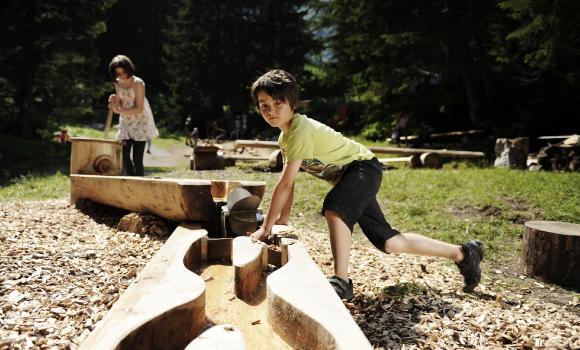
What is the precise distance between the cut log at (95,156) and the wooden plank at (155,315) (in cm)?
351

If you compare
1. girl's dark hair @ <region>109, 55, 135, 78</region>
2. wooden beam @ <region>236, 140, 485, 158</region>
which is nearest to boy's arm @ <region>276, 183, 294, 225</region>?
girl's dark hair @ <region>109, 55, 135, 78</region>

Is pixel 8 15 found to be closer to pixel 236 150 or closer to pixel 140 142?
pixel 236 150

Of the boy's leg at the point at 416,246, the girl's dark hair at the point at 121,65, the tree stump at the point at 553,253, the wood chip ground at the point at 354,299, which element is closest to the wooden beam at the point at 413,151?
the girl's dark hair at the point at 121,65

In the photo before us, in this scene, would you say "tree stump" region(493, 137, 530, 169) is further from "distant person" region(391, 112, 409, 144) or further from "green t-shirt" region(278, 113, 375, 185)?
"green t-shirt" region(278, 113, 375, 185)

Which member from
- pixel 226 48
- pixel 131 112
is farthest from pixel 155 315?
pixel 226 48

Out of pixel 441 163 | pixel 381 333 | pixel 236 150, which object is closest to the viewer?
pixel 381 333

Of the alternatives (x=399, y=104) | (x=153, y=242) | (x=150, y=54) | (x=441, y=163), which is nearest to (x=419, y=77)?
(x=399, y=104)

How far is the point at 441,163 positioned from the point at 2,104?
1394 centimetres

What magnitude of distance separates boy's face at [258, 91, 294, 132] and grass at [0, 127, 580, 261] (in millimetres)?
2568

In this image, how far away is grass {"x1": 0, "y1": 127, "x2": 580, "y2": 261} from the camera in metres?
4.86

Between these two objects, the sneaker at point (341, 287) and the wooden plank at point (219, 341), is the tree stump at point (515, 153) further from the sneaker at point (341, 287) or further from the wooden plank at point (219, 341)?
the wooden plank at point (219, 341)

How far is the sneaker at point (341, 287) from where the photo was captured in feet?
8.59

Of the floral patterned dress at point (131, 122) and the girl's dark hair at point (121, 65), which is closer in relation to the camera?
the girl's dark hair at point (121, 65)

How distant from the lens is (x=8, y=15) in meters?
12.9
